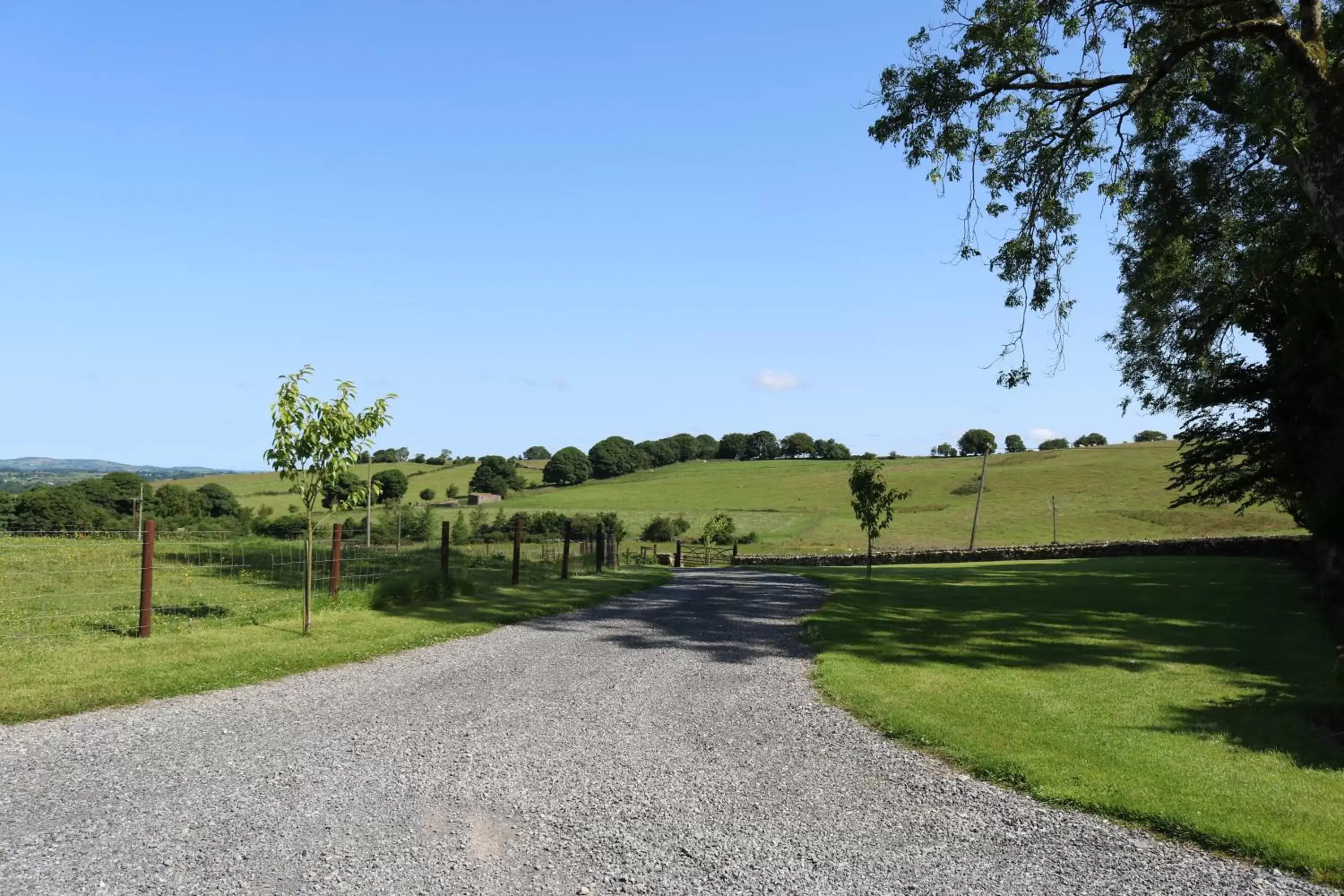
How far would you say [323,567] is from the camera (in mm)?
22641

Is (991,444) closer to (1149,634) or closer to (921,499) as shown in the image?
(921,499)

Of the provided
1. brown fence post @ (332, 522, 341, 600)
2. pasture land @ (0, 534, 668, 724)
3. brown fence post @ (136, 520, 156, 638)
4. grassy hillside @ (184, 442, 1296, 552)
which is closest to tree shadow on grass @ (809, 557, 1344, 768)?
pasture land @ (0, 534, 668, 724)

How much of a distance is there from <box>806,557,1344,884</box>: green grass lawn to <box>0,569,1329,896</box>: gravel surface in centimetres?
57

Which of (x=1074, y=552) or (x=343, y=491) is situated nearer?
(x=343, y=491)

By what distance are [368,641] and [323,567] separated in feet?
36.1

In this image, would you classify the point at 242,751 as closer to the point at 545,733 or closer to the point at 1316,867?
the point at 545,733

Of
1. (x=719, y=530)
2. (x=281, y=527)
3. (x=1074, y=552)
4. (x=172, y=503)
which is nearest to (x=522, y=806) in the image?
(x=1074, y=552)

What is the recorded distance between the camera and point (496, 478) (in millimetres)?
97500

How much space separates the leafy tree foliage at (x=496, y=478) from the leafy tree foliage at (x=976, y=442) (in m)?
69.8

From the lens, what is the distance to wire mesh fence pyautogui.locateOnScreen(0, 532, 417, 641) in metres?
13.2

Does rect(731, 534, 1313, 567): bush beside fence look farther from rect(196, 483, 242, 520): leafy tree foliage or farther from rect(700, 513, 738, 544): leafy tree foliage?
rect(196, 483, 242, 520): leafy tree foliage

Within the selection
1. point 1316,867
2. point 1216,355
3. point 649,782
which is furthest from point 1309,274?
point 649,782

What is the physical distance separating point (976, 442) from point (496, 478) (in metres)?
77.6

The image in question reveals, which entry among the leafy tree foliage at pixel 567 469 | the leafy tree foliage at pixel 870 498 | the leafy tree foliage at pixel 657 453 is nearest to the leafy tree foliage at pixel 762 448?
the leafy tree foliage at pixel 657 453
